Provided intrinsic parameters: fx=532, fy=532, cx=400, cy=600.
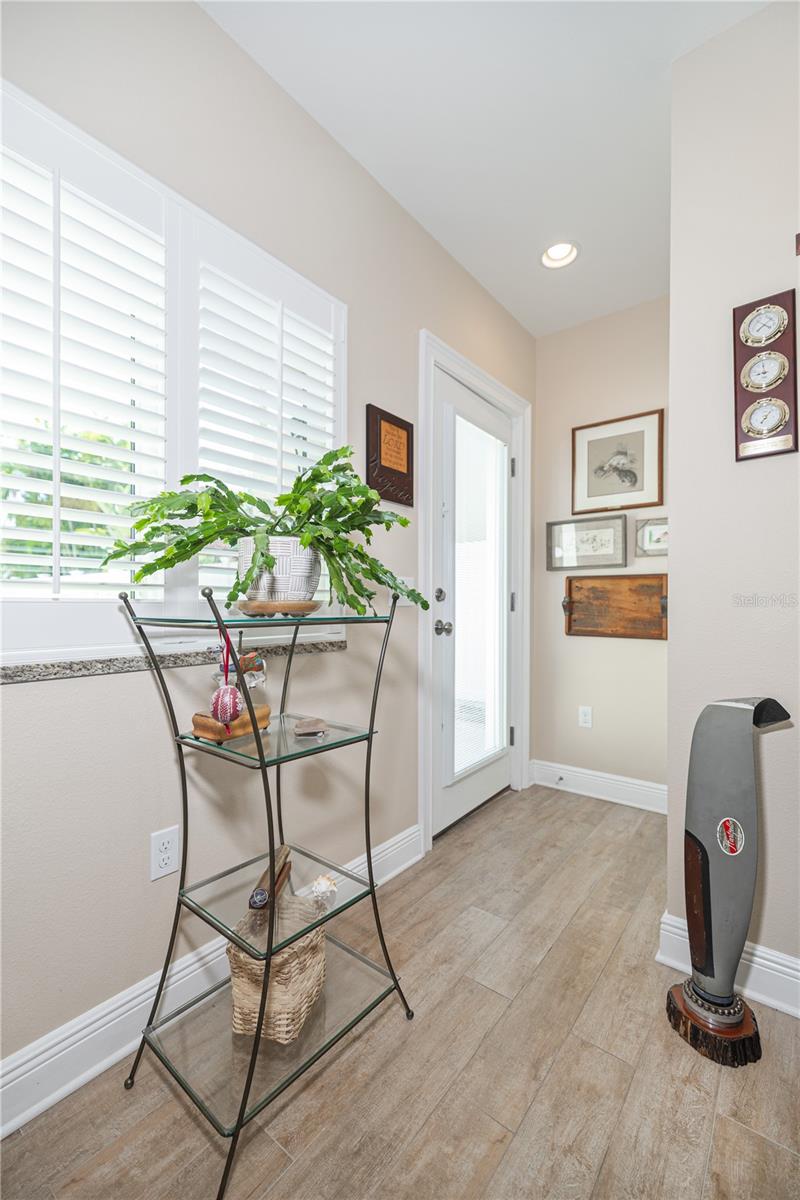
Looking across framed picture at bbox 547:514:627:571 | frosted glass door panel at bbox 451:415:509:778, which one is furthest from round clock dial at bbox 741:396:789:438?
framed picture at bbox 547:514:627:571

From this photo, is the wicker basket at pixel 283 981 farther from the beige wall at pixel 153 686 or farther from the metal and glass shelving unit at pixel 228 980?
the beige wall at pixel 153 686

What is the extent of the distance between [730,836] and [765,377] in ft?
3.97

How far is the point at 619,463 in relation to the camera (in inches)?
112

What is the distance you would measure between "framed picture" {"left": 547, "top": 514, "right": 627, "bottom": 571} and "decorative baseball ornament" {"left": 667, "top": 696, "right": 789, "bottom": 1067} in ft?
5.24

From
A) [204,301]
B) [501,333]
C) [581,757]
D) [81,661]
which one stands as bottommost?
[581,757]

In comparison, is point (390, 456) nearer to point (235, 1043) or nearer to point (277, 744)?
point (277, 744)

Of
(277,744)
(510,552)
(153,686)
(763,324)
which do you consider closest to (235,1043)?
(277,744)

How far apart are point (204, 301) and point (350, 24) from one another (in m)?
0.89

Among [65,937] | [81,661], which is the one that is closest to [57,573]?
[81,661]

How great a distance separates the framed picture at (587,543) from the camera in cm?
283

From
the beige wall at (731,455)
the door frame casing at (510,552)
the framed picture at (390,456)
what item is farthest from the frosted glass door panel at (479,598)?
the beige wall at (731,455)

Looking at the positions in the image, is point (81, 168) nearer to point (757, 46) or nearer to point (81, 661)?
point (81, 661)

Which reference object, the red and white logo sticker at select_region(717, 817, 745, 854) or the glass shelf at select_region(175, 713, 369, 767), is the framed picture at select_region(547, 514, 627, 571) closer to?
the red and white logo sticker at select_region(717, 817, 745, 854)

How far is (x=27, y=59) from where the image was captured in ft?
3.61
